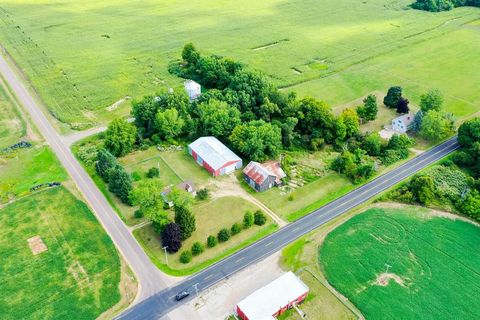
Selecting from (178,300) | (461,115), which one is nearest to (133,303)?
(178,300)

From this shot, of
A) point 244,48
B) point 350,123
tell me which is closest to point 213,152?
point 350,123

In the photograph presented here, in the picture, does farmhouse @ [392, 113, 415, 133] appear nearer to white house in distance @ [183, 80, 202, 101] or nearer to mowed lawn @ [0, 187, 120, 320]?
white house in distance @ [183, 80, 202, 101]

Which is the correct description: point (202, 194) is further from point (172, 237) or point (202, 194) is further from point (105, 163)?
point (105, 163)

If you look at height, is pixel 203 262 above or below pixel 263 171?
below

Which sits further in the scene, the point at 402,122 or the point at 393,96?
the point at 393,96

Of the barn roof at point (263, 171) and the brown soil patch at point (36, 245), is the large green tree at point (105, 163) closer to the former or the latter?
the brown soil patch at point (36, 245)

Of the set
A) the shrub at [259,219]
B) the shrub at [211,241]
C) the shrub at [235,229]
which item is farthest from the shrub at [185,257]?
the shrub at [259,219]
